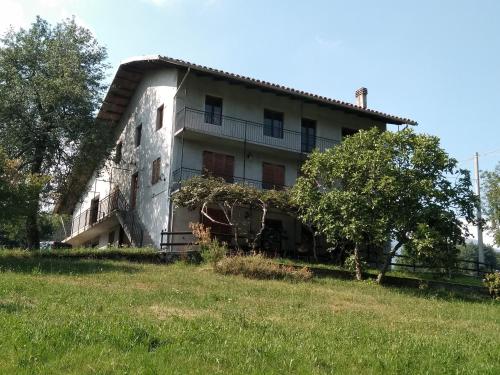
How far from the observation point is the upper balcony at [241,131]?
1009 inches

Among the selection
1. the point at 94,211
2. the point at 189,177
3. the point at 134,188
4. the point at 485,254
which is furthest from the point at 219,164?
the point at 485,254

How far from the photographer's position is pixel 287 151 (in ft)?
89.0

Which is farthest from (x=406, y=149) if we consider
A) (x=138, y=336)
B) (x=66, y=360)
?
(x=66, y=360)

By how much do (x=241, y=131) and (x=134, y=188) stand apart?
21.8ft

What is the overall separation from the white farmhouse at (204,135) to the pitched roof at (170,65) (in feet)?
0.17


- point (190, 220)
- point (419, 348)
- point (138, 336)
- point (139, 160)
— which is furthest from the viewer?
point (139, 160)

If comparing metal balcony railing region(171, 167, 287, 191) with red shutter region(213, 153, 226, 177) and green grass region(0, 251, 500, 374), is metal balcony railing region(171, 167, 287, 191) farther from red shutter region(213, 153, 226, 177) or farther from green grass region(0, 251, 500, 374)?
green grass region(0, 251, 500, 374)

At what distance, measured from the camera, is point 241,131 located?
1051 inches

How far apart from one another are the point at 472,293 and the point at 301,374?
1595 centimetres

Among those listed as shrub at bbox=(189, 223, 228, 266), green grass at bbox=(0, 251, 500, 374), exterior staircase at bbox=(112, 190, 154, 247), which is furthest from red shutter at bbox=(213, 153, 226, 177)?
green grass at bbox=(0, 251, 500, 374)

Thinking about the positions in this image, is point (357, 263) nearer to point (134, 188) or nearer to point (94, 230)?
point (134, 188)

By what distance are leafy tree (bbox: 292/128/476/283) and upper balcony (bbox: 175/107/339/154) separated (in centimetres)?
702

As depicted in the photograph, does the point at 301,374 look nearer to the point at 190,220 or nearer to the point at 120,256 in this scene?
the point at 120,256

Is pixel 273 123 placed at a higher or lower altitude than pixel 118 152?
higher
